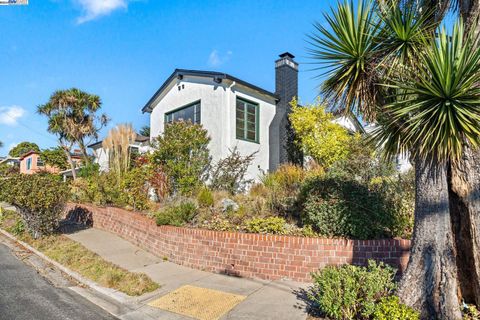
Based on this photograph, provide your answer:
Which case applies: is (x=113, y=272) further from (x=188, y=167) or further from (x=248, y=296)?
(x=188, y=167)

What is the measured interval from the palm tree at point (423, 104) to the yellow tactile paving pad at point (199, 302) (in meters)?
2.67

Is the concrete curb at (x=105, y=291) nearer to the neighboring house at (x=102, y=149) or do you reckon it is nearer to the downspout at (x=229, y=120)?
the downspout at (x=229, y=120)

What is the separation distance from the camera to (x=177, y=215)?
8602mm

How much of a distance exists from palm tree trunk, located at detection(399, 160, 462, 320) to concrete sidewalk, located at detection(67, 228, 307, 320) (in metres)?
1.59

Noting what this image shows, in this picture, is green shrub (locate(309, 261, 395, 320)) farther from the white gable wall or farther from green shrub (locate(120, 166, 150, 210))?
the white gable wall

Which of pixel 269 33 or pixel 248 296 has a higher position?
pixel 269 33

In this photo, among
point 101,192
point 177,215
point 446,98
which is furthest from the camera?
point 101,192

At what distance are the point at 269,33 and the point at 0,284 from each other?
820 centimetres

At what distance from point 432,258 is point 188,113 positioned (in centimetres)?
1214

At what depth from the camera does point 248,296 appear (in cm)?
576

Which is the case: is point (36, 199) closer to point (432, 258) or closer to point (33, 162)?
point (432, 258)

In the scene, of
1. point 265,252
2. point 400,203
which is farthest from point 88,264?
point 400,203

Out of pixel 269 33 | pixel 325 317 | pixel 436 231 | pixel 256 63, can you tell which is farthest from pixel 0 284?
pixel 256 63

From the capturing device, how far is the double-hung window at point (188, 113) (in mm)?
14453
